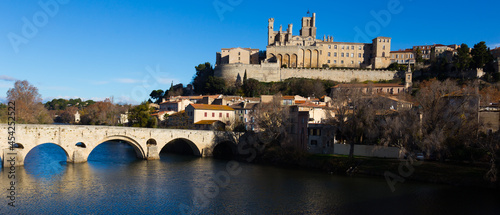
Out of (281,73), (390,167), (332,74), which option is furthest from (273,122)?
(332,74)

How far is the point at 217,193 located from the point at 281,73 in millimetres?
67057

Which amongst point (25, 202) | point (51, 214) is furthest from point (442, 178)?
point (25, 202)

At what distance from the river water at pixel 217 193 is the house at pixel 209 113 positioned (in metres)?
21.2

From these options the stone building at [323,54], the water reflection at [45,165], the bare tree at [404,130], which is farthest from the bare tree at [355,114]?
the stone building at [323,54]

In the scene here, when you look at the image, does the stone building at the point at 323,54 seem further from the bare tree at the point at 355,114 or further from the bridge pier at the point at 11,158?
the bridge pier at the point at 11,158

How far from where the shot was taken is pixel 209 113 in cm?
5984

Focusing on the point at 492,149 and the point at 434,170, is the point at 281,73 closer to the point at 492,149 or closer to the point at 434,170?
the point at 434,170

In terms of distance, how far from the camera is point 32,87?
182 ft

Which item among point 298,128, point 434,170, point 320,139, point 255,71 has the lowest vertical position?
point 434,170

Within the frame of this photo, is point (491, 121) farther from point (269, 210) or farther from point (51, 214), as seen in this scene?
point (51, 214)

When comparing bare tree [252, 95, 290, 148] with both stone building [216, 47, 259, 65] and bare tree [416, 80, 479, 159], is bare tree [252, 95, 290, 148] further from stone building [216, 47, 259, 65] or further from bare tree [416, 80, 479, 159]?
stone building [216, 47, 259, 65]

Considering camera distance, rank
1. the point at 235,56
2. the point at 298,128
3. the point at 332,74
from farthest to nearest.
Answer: the point at 235,56, the point at 332,74, the point at 298,128

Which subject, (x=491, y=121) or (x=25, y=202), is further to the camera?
(x=491, y=121)

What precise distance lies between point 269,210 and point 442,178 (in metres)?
17.0
